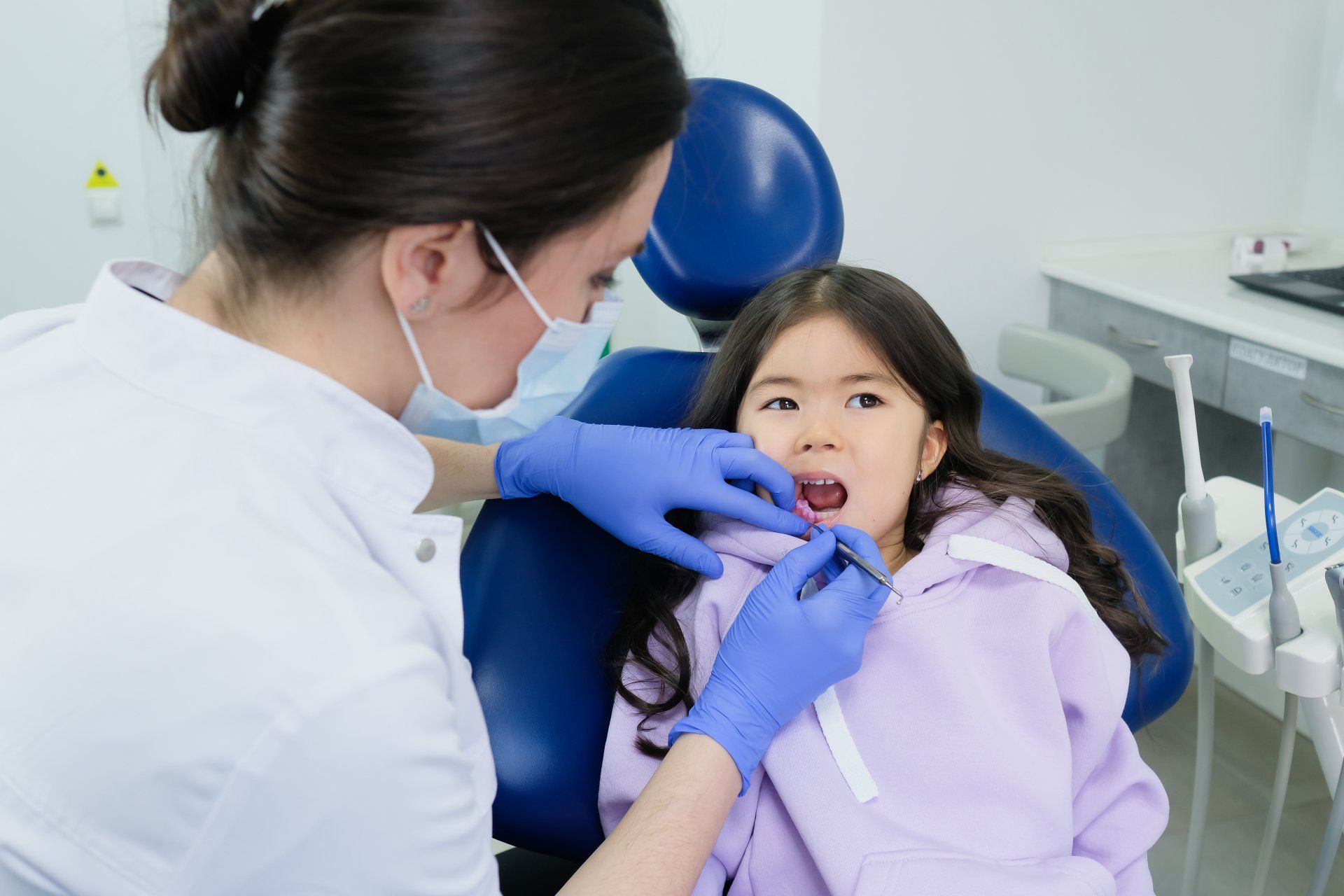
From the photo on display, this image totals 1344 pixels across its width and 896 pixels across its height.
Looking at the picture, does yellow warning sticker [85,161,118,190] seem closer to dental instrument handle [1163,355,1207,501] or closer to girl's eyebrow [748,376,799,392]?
girl's eyebrow [748,376,799,392]

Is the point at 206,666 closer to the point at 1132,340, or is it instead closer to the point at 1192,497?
the point at 1192,497

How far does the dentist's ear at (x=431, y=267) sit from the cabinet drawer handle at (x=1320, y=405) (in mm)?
1739

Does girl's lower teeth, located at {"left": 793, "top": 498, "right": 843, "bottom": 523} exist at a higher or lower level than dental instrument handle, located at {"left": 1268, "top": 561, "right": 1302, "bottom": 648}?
higher

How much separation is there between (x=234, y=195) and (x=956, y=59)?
2.01 meters

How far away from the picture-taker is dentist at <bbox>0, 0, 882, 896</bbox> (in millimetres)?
711

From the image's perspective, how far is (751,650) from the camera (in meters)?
1.12

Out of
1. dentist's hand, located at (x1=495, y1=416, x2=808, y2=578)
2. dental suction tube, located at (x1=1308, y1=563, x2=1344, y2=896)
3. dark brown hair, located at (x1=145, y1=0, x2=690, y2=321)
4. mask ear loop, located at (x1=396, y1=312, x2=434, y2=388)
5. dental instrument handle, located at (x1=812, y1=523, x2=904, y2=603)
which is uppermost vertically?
dark brown hair, located at (x1=145, y1=0, x2=690, y2=321)

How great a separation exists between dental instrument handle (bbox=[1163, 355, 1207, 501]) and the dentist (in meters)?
0.68

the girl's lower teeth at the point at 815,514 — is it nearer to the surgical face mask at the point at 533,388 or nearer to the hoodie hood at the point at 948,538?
the hoodie hood at the point at 948,538

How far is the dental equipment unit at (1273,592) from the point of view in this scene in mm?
1165

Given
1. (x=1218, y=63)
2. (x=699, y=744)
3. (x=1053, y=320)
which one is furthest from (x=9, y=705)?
(x=1218, y=63)

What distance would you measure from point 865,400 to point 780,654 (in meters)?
0.40

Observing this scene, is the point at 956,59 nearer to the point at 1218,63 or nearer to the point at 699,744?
the point at 1218,63

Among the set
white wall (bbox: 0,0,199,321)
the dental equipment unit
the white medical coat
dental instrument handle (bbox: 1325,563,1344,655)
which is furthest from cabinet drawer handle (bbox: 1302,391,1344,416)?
white wall (bbox: 0,0,199,321)
